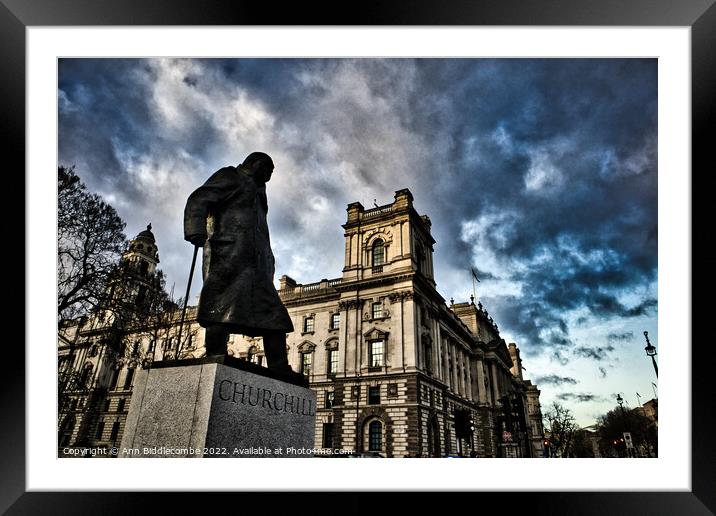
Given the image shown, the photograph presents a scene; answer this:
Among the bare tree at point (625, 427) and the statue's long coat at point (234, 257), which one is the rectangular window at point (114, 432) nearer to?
the bare tree at point (625, 427)

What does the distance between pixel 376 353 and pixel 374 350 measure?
0.32m

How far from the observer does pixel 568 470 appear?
17.6ft

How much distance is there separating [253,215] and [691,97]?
540 cm

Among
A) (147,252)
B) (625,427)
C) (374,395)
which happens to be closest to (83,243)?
(147,252)

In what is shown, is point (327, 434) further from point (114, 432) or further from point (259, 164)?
point (259, 164)

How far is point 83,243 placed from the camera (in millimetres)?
14289

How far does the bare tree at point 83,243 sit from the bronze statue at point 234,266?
1002 cm

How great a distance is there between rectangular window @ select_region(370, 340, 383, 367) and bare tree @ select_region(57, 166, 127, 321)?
22258mm

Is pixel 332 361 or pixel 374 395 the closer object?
pixel 374 395
